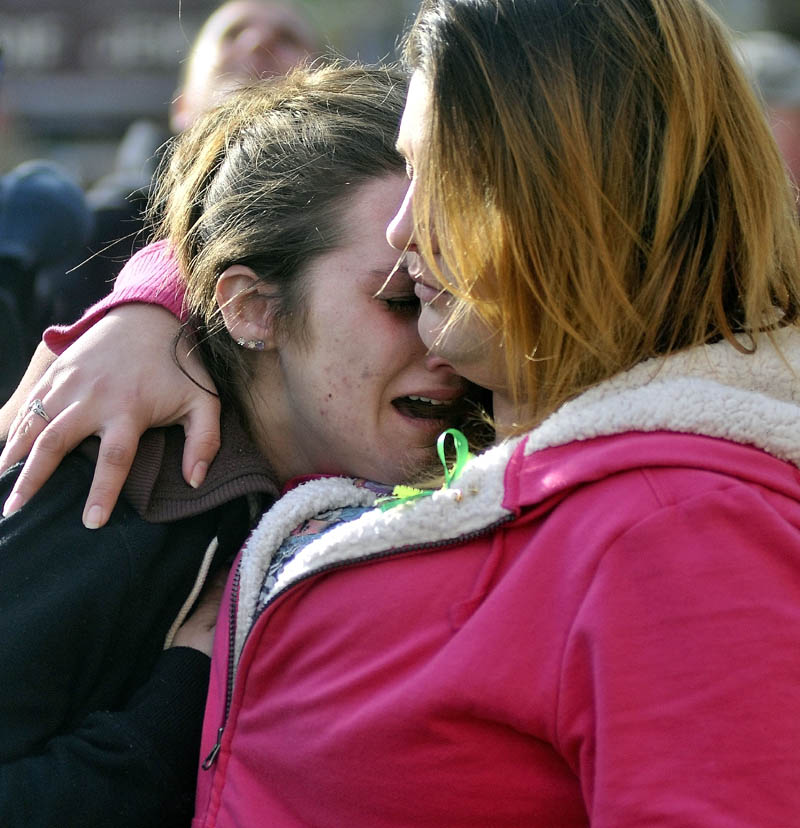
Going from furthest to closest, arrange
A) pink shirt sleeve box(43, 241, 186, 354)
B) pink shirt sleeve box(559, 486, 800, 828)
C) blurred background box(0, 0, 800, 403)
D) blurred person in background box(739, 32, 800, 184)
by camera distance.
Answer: blurred person in background box(739, 32, 800, 184) → blurred background box(0, 0, 800, 403) → pink shirt sleeve box(43, 241, 186, 354) → pink shirt sleeve box(559, 486, 800, 828)

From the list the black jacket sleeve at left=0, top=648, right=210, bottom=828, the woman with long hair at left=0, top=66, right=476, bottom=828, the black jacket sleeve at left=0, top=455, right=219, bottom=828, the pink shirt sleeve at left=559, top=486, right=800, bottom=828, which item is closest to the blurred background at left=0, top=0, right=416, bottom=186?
the woman with long hair at left=0, top=66, right=476, bottom=828

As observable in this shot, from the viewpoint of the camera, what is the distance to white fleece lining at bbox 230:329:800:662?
136 cm

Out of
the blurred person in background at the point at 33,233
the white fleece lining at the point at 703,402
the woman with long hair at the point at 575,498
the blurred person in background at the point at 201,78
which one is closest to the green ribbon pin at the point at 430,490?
the woman with long hair at the point at 575,498

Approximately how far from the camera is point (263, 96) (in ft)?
7.42

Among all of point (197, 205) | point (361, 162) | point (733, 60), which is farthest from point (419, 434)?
point (733, 60)

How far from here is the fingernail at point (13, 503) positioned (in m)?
1.81

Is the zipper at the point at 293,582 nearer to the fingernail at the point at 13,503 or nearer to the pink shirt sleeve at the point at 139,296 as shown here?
the fingernail at the point at 13,503

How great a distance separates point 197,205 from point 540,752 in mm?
1328

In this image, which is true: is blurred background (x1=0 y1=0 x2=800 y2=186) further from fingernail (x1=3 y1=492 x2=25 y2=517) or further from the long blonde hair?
the long blonde hair

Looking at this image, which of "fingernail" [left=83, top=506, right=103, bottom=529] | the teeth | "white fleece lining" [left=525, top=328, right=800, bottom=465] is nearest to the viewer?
"white fleece lining" [left=525, top=328, right=800, bottom=465]

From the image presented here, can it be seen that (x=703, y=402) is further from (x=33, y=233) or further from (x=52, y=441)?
(x=33, y=233)

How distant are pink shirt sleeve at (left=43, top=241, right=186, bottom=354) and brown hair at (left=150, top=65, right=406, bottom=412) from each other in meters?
0.03

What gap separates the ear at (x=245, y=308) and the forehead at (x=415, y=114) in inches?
21.1

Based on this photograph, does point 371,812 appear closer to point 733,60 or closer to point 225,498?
point 225,498
